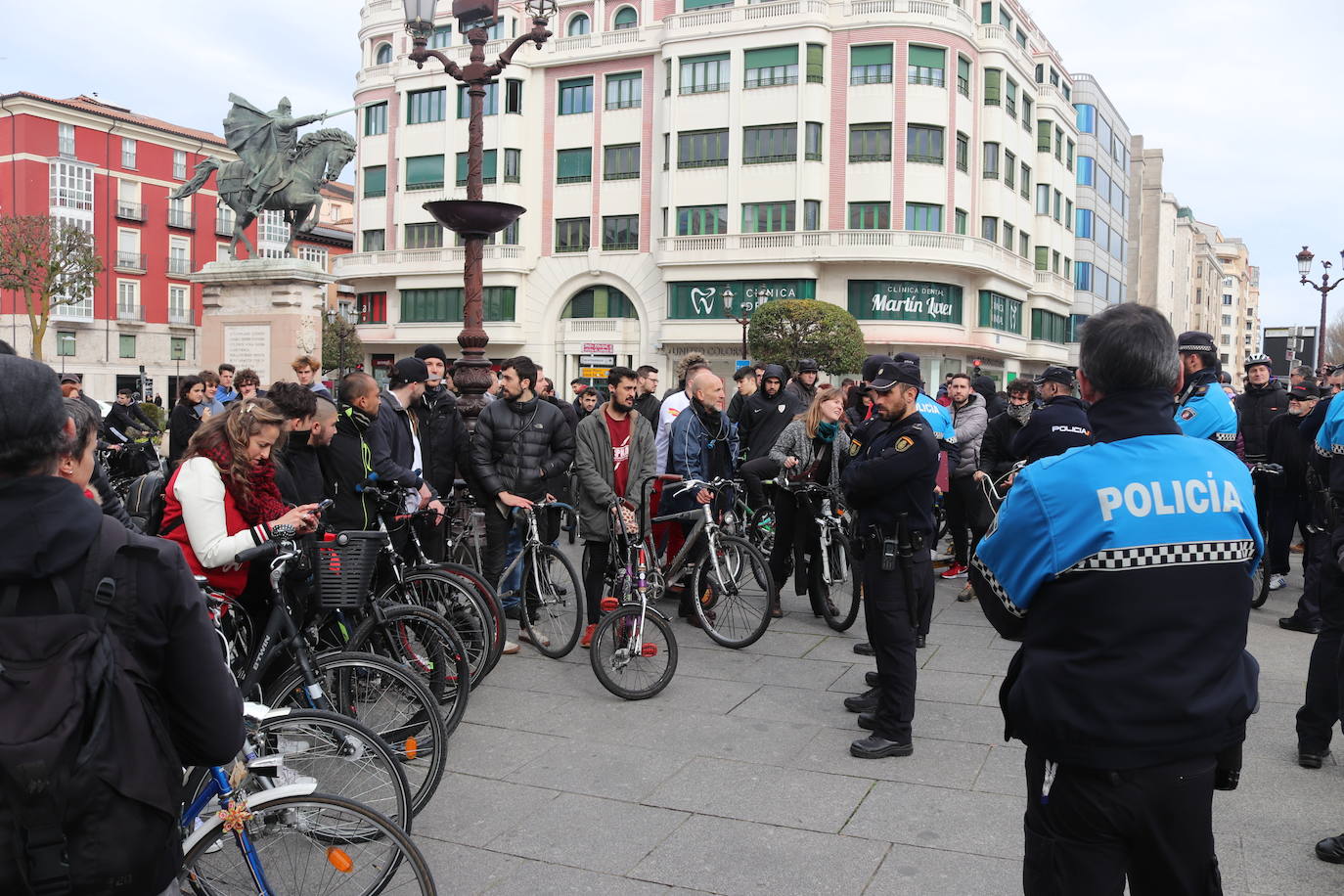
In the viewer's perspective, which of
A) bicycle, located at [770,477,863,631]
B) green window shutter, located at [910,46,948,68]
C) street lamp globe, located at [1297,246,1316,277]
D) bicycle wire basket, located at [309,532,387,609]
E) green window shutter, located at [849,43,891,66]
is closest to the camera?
bicycle wire basket, located at [309,532,387,609]

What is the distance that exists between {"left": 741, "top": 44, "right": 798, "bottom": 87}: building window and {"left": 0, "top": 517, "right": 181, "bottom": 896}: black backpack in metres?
43.3

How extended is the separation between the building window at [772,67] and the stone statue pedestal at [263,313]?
26971 millimetres

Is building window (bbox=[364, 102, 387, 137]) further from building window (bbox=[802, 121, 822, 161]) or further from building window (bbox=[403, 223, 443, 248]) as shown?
building window (bbox=[802, 121, 822, 161])

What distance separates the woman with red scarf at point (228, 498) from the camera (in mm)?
4301

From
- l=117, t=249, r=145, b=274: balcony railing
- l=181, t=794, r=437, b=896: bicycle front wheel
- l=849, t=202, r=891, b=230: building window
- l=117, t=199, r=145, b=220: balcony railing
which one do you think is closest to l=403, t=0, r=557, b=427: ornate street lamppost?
l=181, t=794, r=437, b=896: bicycle front wheel

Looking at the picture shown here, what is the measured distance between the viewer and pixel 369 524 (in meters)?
6.14

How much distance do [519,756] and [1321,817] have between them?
3544 millimetres

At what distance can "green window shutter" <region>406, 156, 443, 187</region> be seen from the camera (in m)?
48.5

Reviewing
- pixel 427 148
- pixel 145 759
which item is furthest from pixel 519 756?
pixel 427 148

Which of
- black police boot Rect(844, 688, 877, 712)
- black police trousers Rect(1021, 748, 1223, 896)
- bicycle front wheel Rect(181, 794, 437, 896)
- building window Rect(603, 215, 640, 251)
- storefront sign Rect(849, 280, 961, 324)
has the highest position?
building window Rect(603, 215, 640, 251)

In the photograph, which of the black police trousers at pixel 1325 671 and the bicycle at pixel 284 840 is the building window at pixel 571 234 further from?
the bicycle at pixel 284 840

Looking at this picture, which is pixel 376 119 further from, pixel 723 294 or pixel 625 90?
pixel 723 294

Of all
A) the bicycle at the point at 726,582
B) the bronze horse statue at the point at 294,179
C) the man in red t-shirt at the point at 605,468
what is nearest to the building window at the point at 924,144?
the bronze horse statue at the point at 294,179

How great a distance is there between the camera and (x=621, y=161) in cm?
4647
